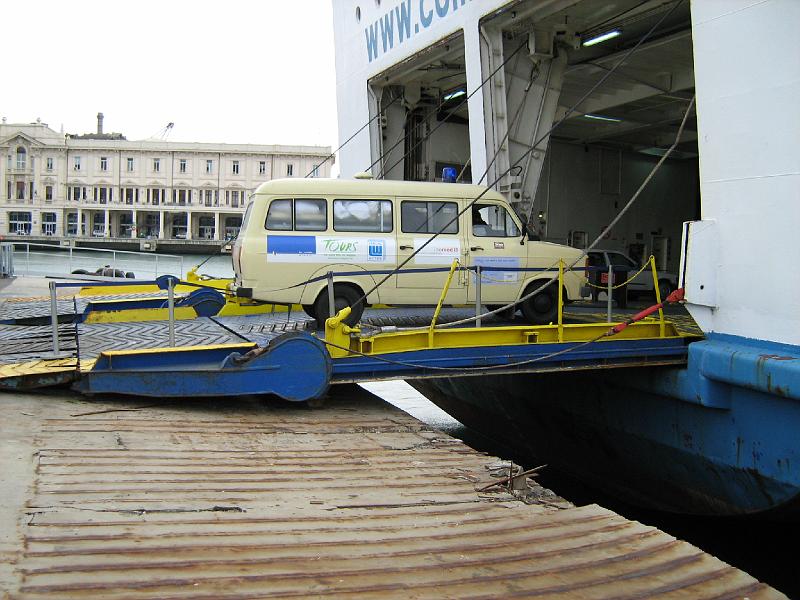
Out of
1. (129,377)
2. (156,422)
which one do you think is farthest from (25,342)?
(156,422)

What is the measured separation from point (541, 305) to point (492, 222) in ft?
4.25

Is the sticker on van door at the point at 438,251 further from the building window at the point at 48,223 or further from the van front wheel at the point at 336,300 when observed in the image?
the building window at the point at 48,223

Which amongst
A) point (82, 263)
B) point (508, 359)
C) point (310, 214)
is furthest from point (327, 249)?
point (82, 263)

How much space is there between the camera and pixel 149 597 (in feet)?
10.5

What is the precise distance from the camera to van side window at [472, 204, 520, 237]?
395 inches

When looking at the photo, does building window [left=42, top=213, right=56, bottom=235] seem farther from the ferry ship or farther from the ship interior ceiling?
the ship interior ceiling

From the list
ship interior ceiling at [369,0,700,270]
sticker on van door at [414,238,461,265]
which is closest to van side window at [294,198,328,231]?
sticker on van door at [414,238,461,265]

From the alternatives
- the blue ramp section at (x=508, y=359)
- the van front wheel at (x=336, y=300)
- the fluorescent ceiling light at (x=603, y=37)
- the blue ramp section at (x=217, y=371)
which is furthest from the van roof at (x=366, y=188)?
the fluorescent ceiling light at (x=603, y=37)

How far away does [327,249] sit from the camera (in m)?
9.42

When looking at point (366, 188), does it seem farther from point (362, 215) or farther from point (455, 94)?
point (455, 94)

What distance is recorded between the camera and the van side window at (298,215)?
30.7ft

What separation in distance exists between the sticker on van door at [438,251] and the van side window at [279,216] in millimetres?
1666

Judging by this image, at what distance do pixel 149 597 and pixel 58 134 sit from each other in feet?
363

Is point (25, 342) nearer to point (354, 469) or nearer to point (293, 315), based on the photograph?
point (293, 315)
